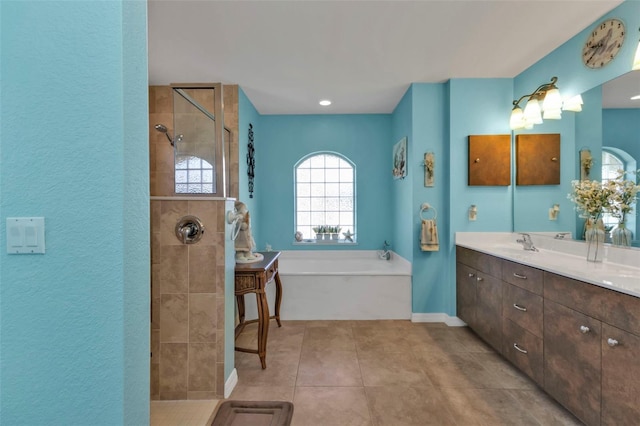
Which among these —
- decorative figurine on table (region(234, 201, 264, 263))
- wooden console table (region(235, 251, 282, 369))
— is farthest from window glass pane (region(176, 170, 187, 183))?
wooden console table (region(235, 251, 282, 369))

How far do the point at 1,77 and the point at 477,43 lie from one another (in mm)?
2881

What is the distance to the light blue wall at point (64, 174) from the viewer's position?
2.97ft

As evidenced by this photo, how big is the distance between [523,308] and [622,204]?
3.03 feet

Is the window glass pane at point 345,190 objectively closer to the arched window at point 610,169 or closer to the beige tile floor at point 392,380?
the beige tile floor at point 392,380

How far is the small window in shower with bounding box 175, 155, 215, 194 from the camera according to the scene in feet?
7.09

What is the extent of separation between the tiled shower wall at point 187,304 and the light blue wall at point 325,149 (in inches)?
96.1

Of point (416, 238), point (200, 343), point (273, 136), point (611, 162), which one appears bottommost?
point (200, 343)

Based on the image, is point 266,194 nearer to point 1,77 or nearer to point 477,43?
point 477,43

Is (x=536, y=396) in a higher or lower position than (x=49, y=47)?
lower

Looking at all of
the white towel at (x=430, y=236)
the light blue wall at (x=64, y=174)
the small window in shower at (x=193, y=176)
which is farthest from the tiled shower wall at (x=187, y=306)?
the white towel at (x=430, y=236)

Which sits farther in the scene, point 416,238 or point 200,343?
point 416,238

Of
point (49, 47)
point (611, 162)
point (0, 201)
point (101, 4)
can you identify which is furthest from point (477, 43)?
point (0, 201)

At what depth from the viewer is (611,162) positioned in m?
2.07

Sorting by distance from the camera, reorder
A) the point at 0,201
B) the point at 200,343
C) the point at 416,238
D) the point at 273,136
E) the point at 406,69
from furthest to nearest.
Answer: the point at 273,136 < the point at 416,238 < the point at 406,69 < the point at 200,343 < the point at 0,201
